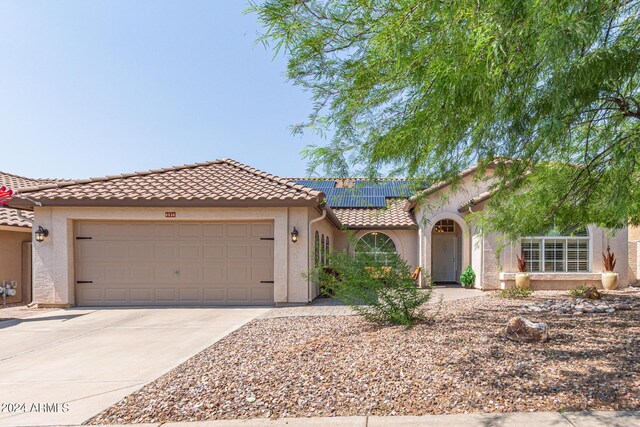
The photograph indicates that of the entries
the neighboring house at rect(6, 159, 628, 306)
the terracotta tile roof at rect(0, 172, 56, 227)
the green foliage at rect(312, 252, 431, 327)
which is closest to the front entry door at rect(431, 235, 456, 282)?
the neighboring house at rect(6, 159, 628, 306)

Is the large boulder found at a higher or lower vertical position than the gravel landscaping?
higher

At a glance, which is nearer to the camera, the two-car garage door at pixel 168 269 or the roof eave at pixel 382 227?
the two-car garage door at pixel 168 269

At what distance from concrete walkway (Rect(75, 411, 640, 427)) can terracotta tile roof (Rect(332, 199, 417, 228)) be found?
A: 12957 mm

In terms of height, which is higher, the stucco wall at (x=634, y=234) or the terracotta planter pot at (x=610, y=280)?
the stucco wall at (x=634, y=234)

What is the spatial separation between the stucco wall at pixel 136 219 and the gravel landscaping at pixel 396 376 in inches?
169

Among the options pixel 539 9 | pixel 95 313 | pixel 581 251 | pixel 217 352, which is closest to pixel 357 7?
pixel 539 9

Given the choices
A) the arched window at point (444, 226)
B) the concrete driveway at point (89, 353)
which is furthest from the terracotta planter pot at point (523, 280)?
the concrete driveway at point (89, 353)

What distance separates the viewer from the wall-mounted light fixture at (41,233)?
1070 centimetres

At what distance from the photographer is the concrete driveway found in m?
4.09

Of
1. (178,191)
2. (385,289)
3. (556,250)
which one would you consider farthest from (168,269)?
(556,250)

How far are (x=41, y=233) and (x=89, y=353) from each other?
651cm

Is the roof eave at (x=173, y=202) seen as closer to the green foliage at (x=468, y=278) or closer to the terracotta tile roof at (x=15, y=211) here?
the terracotta tile roof at (x=15, y=211)

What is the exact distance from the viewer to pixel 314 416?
3.54m

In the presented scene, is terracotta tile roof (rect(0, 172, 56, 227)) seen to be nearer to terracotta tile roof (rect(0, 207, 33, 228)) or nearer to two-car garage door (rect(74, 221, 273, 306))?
terracotta tile roof (rect(0, 207, 33, 228))
